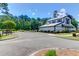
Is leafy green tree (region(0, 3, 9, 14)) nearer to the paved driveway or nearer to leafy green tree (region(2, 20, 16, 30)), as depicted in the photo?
leafy green tree (region(2, 20, 16, 30))

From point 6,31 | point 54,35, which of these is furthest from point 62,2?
point 6,31

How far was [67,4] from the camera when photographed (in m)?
3.87

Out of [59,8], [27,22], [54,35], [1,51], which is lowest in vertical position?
[1,51]

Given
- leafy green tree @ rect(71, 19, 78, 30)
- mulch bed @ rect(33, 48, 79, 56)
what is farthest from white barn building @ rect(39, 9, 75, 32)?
mulch bed @ rect(33, 48, 79, 56)

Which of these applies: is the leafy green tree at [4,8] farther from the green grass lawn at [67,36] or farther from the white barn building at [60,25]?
the green grass lawn at [67,36]

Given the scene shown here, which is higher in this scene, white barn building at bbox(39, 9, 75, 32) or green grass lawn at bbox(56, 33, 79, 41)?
white barn building at bbox(39, 9, 75, 32)

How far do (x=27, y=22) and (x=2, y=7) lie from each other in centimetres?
54

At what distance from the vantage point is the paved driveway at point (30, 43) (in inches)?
151

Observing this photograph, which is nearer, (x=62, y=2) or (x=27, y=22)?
(x=62, y=2)

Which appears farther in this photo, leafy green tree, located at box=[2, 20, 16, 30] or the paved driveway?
leafy green tree, located at box=[2, 20, 16, 30]

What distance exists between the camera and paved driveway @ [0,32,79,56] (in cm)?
384

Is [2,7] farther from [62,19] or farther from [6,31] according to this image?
[62,19]

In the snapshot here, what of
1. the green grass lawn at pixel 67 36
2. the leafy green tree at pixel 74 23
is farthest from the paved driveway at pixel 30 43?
the leafy green tree at pixel 74 23

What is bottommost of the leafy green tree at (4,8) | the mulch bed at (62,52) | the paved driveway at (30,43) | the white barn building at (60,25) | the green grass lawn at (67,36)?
the mulch bed at (62,52)
